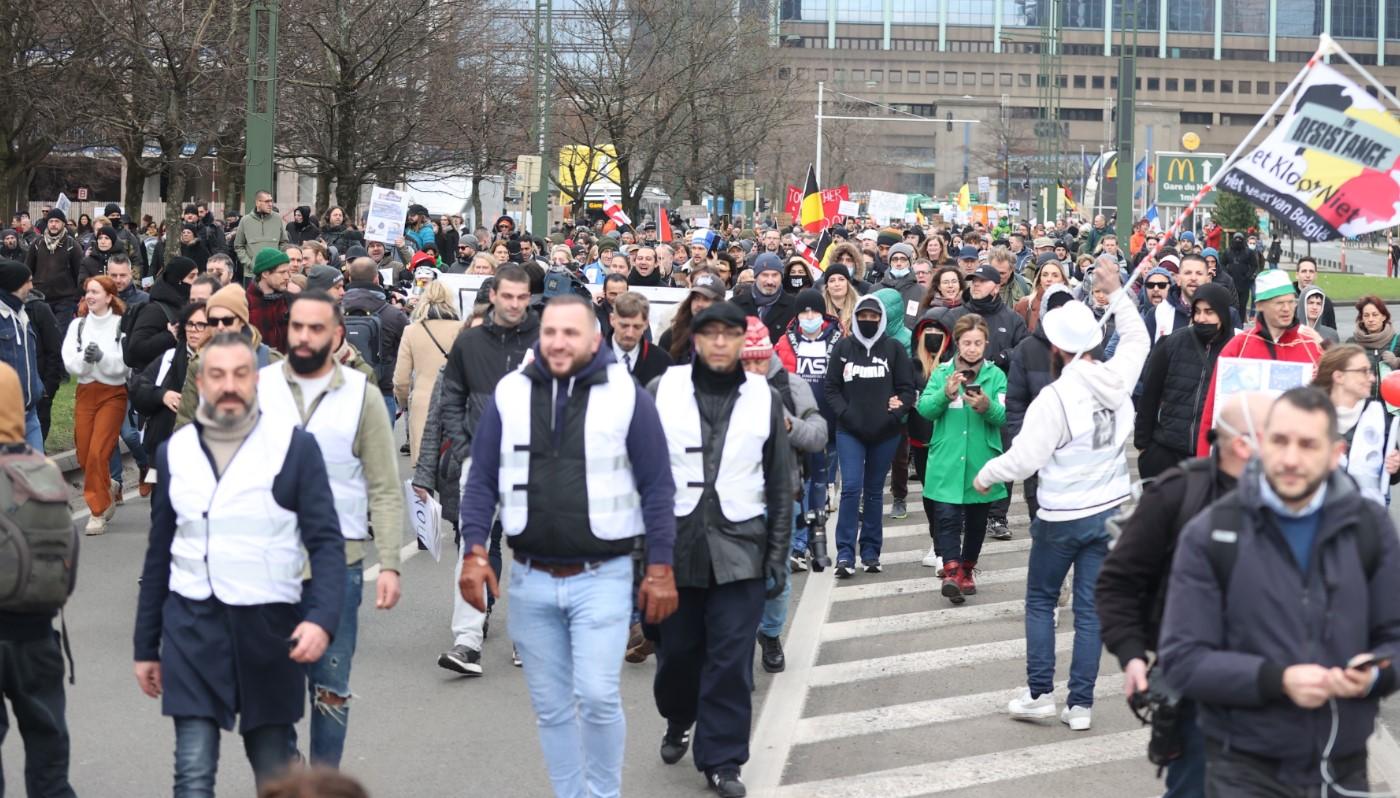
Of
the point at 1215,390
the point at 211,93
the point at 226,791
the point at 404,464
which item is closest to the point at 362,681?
the point at 226,791

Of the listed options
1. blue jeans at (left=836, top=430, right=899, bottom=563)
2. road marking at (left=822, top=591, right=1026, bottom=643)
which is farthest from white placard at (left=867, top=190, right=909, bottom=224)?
road marking at (left=822, top=591, right=1026, bottom=643)

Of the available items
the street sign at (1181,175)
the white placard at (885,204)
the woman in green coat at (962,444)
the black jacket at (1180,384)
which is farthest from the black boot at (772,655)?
the street sign at (1181,175)

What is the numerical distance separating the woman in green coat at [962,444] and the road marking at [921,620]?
0.21 m

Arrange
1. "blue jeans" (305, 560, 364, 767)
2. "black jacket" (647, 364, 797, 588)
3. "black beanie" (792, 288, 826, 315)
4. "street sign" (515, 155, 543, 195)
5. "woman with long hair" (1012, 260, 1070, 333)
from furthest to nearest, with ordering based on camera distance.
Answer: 1. "street sign" (515, 155, 543, 195)
2. "woman with long hair" (1012, 260, 1070, 333)
3. "black beanie" (792, 288, 826, 315)
4. "black jacket" (647, 364, 797, 588)
5. "blue jeans" (305, 560, 364, 767)

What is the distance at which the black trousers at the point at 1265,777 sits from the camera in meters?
4.66

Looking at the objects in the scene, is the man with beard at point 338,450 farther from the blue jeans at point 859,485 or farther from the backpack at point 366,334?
the backpack at point 366,334

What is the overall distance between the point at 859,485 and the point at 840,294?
1956 millimetres

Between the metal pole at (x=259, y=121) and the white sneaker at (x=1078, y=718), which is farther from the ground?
the metal pole at (x=259, y=121)

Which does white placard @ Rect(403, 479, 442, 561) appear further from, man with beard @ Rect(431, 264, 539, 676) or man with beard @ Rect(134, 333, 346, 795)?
man with beard @ Rect(134, 333, 346, 795)

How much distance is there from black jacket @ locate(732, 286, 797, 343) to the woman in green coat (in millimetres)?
2189

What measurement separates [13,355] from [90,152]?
138 feet

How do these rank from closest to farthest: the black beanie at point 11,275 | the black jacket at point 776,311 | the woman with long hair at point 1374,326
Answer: the woman with long hair at point 1374,326
the black beanie at point 11,275
the black jacket at point 776,311

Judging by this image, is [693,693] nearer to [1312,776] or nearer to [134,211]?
[1312,776]

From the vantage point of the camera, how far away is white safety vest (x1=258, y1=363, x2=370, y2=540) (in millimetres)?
6332
